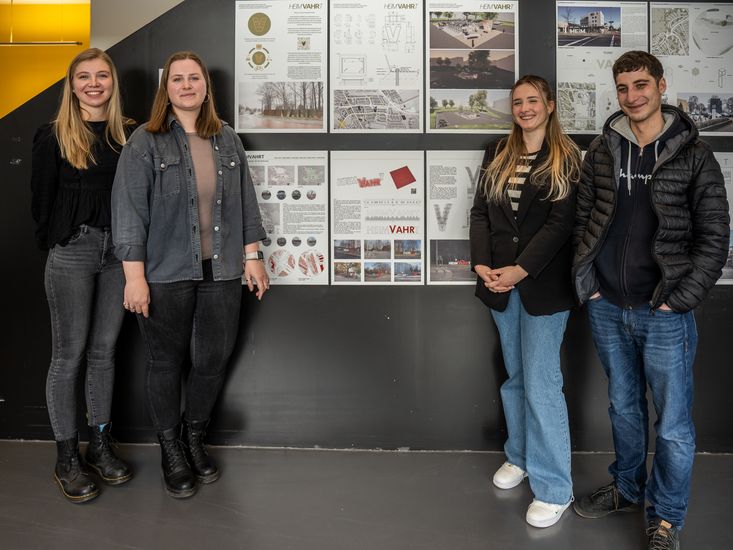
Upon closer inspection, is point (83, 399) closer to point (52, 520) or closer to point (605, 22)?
point (52, 520)

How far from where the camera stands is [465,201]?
8.75 feet

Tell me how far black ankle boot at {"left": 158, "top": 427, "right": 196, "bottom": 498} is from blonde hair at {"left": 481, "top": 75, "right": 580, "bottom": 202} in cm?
167

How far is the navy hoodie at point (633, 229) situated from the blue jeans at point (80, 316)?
1.95m

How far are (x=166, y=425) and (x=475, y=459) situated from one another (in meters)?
1.41


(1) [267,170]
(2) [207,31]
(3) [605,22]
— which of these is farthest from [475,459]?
(2) [207,31]

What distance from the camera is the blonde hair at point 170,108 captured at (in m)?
2.24

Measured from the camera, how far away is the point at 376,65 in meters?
2.65

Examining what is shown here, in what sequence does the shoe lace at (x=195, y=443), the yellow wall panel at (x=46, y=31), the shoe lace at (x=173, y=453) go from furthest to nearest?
the yellow wall panel at (x=46, y=31), the shoe lace at (x=195, y=443), the shoe lace at (x=173, y=453)

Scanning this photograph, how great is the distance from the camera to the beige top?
2.26 meters

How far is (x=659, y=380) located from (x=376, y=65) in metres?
1.83

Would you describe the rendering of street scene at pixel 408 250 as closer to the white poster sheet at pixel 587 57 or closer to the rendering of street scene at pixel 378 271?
the rendering of street scene at pixel 378 271

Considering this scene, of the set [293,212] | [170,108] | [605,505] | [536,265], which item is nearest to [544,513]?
[605,505]

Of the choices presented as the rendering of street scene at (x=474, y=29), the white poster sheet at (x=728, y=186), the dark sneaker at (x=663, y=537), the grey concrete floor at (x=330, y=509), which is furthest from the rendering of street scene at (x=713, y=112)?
the dark sneaker at (x=663, y=537)

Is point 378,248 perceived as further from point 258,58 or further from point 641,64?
point 641,64
